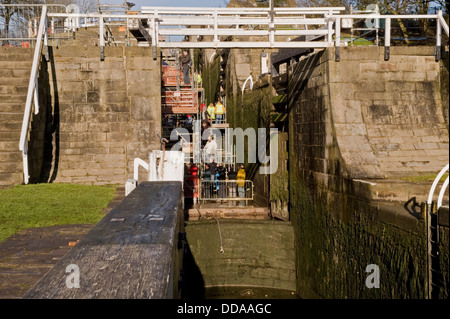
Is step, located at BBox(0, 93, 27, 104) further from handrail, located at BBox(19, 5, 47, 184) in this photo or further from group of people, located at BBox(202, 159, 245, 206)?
group of people, located at BBox(202, 159, 245, 206)

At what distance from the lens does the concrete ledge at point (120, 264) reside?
2.63 m

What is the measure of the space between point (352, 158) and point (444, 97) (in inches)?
120

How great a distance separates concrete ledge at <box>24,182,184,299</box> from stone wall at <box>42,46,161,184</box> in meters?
9.00

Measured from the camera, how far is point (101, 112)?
1382 centimetres

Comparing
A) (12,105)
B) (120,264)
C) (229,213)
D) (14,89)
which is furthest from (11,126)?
(120,264)

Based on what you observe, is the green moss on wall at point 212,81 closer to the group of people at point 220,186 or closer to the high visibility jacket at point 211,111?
the high visibility jacket at point 211,111

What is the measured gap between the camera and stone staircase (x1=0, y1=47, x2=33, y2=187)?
12.2 metres

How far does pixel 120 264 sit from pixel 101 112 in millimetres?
11196

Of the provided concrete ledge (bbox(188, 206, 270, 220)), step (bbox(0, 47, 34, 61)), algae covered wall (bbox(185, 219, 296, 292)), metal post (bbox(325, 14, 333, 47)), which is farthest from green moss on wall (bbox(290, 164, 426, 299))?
step (bbox(0, 47, 34, 61))

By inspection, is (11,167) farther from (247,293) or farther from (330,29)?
(330,29)

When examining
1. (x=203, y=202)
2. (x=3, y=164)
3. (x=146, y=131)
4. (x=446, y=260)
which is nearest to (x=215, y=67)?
(x=203, y=202)

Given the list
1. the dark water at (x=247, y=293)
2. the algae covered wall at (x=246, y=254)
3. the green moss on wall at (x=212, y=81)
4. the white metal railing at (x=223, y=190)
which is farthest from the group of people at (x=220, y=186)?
the green moss on wall at (x=212, y=81)

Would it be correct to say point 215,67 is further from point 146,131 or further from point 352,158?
point 352,158

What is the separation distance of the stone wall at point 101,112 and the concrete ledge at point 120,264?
900 cm
